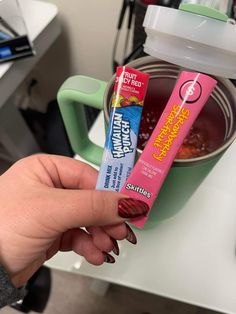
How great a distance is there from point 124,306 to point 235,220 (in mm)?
435

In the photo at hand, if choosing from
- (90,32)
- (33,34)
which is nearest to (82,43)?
(90,32)

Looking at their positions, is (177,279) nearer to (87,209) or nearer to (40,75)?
(87,209)

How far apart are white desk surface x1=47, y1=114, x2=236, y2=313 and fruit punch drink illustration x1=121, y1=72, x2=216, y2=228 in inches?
6.1

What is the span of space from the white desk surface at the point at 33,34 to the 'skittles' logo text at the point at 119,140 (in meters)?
0.30

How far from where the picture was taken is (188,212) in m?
0.39

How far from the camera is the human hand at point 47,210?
0.79 feet

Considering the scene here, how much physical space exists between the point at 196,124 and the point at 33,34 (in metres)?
0.32

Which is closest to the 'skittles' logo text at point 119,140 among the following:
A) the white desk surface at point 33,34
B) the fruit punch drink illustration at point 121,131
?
the fruit punch drink illustration at point 121,131

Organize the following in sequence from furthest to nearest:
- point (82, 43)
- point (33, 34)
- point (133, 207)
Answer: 1. point (82, 43)
2. point (33, 34)
3. point (133, 207)

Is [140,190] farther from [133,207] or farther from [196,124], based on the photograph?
[196,124]

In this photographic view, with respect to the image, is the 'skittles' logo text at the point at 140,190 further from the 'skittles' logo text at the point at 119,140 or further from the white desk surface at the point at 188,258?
the white desk surface at the point at 188,258

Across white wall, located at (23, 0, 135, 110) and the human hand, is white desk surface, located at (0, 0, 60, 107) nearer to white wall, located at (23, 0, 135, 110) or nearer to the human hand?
white wall, located at (23, 0, 135, 110)

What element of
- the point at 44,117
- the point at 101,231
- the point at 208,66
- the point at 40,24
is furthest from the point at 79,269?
the point at 44,117

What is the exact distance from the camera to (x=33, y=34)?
1.65 feet
